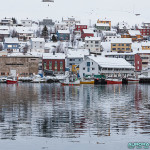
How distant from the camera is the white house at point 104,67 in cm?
10987

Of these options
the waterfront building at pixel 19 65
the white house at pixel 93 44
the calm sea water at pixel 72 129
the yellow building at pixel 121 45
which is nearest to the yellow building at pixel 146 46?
the yellow building at pixel 121 45

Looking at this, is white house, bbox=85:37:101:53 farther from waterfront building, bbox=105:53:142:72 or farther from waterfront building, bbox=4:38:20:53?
waterfront building, bbox=105:53:142:72

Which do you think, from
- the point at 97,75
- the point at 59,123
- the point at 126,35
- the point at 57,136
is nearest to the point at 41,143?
the point at 57,136

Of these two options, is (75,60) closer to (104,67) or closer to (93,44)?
(104,67)

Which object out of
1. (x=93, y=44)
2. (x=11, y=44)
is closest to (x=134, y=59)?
(x=93, y=44)

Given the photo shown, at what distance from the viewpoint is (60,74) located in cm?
12200

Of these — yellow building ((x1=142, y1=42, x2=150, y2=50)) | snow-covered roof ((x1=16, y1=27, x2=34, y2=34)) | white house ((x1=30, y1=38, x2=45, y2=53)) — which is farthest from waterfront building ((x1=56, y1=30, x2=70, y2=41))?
yellow building ((x1=142, y1=42, x2=150, y2=50))

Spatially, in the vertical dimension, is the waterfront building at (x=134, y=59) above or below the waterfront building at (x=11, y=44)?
below

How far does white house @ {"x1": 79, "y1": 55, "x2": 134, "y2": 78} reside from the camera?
360 ft

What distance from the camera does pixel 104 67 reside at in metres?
109

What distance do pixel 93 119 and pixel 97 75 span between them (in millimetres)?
80032

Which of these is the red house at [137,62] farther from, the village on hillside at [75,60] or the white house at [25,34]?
the white house at [25,34]

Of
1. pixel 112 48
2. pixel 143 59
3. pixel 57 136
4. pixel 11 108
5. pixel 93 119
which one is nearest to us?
pixel 57 136

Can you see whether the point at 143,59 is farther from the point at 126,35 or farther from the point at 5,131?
the point at 5,131
